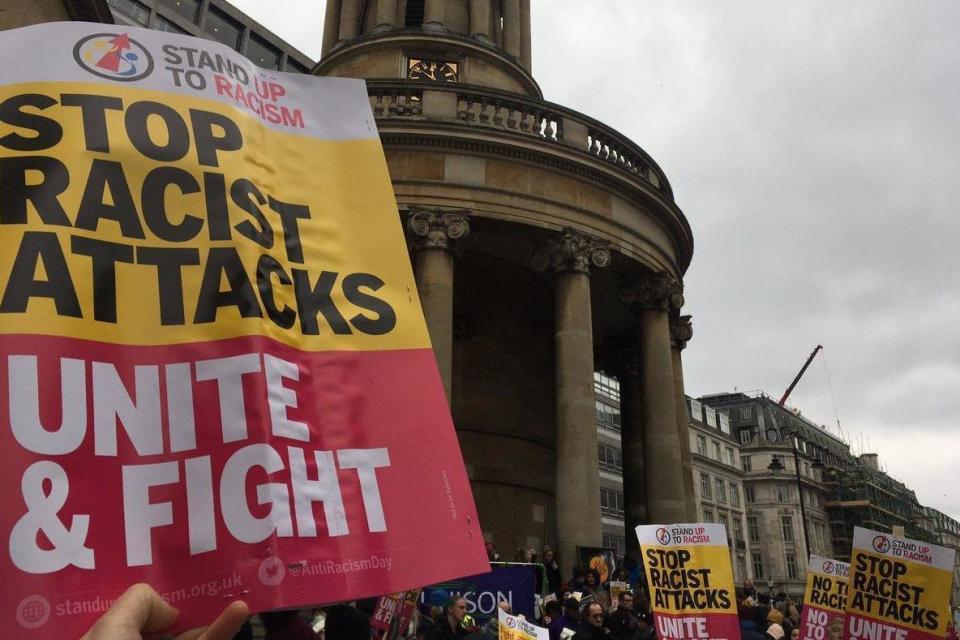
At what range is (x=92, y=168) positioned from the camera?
2.50 m

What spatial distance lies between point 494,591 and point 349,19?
21.8 m

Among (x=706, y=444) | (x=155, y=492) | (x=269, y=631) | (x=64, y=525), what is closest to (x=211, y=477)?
(x=155, y=492)

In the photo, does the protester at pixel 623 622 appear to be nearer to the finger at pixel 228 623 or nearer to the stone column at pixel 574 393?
the stone column at pixel 574 393

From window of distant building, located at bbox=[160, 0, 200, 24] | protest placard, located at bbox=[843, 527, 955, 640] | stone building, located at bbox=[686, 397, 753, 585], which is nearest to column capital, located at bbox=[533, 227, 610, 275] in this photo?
protest placard, located at bbox=[843, 527, 955, 640]

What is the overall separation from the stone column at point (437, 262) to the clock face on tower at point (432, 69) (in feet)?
29.8

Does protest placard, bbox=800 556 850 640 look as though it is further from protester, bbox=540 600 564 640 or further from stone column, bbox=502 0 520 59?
stone column, bbox=502 0 520 59

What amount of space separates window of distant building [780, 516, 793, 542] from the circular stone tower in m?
71.6

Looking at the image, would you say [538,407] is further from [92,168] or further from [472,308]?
[92,168]

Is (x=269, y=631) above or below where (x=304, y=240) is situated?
below

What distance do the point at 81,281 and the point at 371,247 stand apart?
1.01 m

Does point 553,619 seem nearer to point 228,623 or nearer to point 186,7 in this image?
point 228,623

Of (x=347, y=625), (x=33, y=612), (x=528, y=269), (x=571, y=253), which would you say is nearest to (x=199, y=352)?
(x=33, y=612)

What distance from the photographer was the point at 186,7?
2213 inches

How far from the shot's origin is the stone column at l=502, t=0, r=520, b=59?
26766mm
